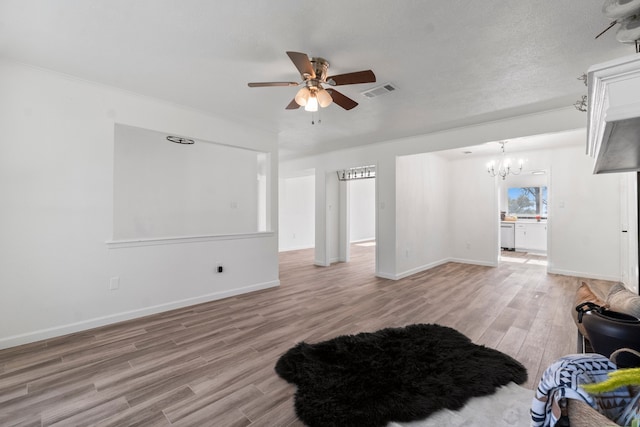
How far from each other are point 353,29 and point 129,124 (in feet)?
8.82

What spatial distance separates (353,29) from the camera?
199 cm

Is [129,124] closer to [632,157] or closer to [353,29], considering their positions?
[353,29]

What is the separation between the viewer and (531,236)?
25.8 ft

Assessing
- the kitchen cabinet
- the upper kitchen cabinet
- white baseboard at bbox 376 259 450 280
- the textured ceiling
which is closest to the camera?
the upper kitchen cabinet

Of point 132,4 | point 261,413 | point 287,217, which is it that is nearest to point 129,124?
point 132,4

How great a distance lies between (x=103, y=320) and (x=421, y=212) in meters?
5.40

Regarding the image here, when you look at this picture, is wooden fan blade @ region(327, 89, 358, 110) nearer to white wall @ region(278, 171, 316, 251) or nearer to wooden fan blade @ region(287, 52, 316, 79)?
wooden fan blade @ region(287, 52, 316, 79)

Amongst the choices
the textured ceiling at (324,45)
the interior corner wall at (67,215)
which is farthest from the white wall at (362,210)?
the interior corner wall at (67,215)

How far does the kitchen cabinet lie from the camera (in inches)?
302

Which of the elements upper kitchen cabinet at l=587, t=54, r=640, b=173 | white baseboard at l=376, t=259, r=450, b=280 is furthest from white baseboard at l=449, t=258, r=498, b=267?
upper kitchen cabinet at l=587, t=54, r=640, b=173

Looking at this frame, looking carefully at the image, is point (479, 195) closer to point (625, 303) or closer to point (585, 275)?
point (585, 275)

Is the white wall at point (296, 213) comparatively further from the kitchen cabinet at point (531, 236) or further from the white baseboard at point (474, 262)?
the kitchen cabinet at point (531, 236)

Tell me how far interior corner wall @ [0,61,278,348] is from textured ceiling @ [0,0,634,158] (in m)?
0.26

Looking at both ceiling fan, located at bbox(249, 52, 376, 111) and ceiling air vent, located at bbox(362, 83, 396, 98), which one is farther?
ceiling air vent, located at bbox(362, 83, 396, 98)
